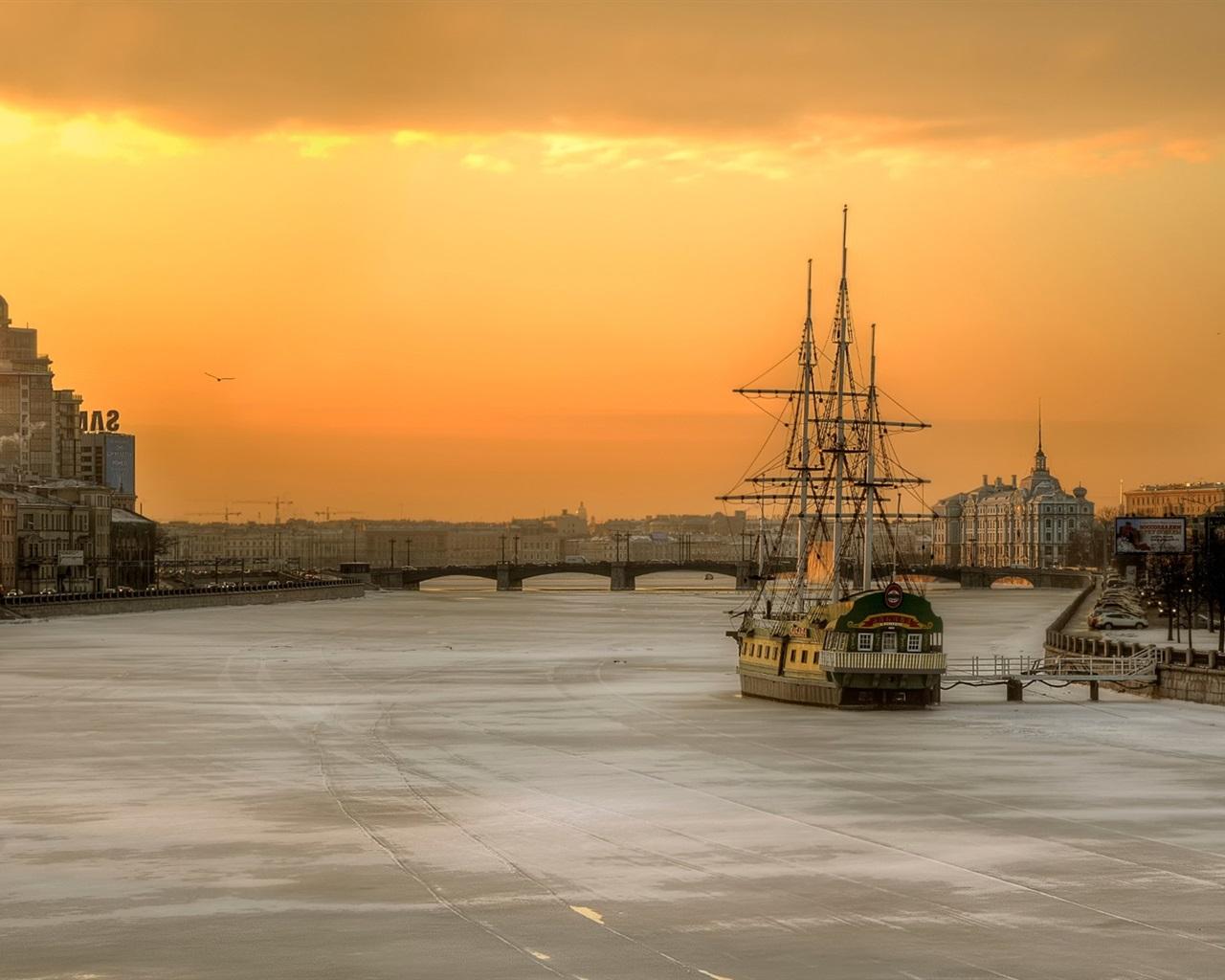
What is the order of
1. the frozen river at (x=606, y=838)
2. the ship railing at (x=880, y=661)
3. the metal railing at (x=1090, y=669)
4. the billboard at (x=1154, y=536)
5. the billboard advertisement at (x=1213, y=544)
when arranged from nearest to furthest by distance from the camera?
the frozen river at (x=606, y=838)
the ship railing at (x=880, y=661)
the metal railing at (x=1090, y=669)
the billboard at (x=1154, y=536)
the billboard advertisement at (x=1213, y=544)

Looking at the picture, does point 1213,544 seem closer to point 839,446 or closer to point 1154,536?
point 1154,536

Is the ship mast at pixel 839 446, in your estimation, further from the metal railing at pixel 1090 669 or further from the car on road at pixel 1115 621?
the car on road at pixel 1115 621

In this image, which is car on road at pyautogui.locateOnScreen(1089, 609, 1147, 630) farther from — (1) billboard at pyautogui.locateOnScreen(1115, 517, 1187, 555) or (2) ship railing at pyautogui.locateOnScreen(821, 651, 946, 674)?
(2) ship railing at pyautogui.locateOnScreen(821, 651, 946, 674)

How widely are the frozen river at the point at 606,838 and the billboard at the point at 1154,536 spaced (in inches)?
1726

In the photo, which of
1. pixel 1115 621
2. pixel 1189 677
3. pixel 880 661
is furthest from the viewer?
pixel 1115 621

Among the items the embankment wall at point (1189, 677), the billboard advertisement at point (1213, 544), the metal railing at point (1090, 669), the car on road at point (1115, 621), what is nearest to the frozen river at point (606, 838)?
the embankment wall at point (1189, 677)

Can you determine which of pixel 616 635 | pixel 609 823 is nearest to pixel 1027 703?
pixel 609 823

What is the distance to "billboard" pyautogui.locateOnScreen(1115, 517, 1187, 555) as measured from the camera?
416 ft

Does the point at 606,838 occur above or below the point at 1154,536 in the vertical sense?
below

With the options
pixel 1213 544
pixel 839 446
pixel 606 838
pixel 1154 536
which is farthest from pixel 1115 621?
pixel 606 838

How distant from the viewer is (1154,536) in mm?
127750

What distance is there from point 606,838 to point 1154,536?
91.4m

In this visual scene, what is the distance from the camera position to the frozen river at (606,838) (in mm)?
31078

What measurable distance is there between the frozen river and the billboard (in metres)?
43.8
